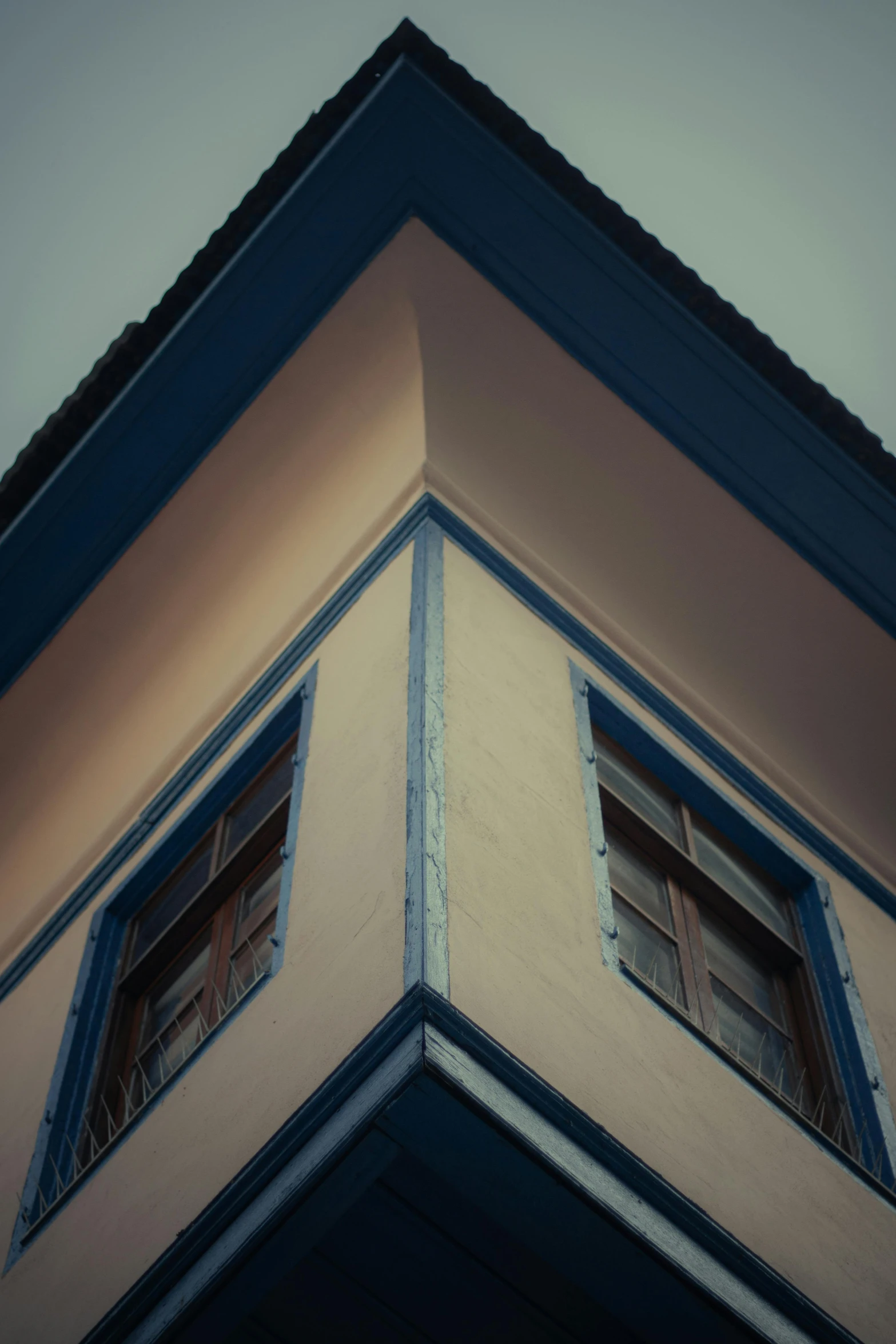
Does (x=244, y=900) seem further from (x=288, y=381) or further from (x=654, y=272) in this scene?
(x=654, y=272)

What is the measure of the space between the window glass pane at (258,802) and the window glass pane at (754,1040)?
5.18 ft

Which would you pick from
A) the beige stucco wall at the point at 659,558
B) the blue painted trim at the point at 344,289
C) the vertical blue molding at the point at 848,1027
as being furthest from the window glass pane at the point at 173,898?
the vertical blue molding at the point at 848,1027

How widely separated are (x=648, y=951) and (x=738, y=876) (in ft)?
3.62

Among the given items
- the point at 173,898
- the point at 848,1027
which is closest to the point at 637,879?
the point at 848,1027

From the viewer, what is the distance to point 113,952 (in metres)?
5.77

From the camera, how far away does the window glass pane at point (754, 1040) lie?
4.98 metres

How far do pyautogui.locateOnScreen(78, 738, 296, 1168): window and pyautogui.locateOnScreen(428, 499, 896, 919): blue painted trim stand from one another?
998mm

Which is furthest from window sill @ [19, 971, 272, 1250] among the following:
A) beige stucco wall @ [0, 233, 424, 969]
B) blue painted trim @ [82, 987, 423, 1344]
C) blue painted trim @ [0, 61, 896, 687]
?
blue painted trim @ [0, 61, 896, 687]

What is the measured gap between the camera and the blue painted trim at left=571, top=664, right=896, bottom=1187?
4.99 meters

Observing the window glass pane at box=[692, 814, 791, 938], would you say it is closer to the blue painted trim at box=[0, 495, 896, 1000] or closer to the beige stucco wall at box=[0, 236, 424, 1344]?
the blue painted trim at box=[0, 495, 896, 1000]

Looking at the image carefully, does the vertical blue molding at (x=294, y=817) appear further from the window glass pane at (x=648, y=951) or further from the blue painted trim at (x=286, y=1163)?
the window glass pane at (x=648, y=951)

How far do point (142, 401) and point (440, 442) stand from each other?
1.44m

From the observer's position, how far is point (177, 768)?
20.2 ft

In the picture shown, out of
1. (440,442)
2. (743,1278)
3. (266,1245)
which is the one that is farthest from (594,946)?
(440,442)
